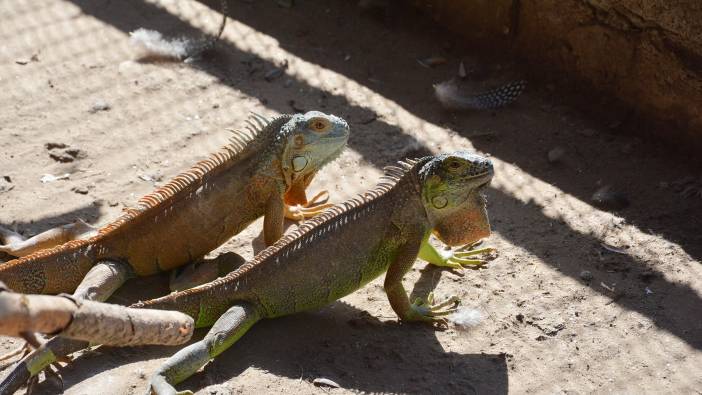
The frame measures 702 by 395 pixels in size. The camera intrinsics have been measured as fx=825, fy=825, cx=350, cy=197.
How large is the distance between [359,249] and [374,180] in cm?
130

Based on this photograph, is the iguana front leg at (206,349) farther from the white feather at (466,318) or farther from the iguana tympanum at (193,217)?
the white feather at (466,318)

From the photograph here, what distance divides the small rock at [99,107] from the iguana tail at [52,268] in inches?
70.5

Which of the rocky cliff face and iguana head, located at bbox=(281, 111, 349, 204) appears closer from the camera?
iguana head, located at bbox=(281, 111, 349, 204)

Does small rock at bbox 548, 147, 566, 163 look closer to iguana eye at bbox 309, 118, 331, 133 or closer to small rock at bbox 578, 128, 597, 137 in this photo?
small rock at bbox 578, 128, 597, 137

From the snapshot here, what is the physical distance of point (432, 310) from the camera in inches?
164

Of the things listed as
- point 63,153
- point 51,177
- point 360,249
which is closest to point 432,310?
point 360,249

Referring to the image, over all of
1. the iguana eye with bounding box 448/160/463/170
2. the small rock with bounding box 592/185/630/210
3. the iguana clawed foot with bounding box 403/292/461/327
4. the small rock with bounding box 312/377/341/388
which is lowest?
the small rock with bounding box 312/377/341/388

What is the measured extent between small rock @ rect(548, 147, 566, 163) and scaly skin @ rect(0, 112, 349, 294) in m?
1.68

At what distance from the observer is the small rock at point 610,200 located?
16.6ft

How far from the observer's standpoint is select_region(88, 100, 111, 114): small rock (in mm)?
5764

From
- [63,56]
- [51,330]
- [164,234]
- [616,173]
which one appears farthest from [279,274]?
[63,56]

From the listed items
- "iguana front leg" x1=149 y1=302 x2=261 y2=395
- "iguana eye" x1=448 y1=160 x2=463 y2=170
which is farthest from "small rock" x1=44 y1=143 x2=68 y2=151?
"iguana eye" x1=448 y1=160 x2=463 y2=170

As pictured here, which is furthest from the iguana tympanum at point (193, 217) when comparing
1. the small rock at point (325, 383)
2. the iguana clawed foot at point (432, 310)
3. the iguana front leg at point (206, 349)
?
the small rock at point (325, 383)

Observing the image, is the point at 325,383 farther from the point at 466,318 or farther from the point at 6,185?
the point at 6,185
